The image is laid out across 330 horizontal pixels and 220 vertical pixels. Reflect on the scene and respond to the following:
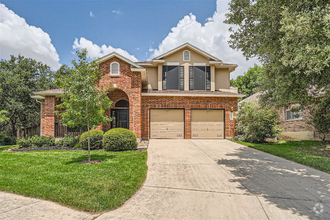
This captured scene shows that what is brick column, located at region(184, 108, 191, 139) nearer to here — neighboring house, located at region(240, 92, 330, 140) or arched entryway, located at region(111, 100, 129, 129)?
arched entryway, located at region(111, 100, 129, 129)

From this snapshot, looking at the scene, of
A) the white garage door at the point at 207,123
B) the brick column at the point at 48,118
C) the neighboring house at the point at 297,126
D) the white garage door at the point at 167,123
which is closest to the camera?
the brick column at the point at 48,118

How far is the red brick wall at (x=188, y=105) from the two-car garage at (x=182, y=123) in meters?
0.30

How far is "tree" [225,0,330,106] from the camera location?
16.4ft

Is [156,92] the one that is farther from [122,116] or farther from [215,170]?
[215,170]

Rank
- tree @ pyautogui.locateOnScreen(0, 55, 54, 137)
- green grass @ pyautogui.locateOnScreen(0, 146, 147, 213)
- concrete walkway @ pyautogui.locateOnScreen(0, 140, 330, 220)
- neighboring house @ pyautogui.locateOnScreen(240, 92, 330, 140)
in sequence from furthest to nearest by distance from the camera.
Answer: tree @ pyautogui.locateOnScreen(0, 55, 54, 137)
neighboring house @ pyautogui.locateOnScreen(240, 92, 330, 140)
green grass @ pyautogui.locateOnScreen(0, 146, 147, 213)
concrete walkway @ pyautogui.locateOnScreen(0, 140, 330, 220)

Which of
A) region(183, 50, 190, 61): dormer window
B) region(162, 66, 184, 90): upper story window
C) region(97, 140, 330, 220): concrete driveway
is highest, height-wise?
region(183, 50, 190, 61): dormer window

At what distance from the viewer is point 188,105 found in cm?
1480

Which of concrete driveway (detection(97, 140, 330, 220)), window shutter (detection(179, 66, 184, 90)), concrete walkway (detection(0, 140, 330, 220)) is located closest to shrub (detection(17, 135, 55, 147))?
concrete driveway (detection(97, 140, 330, 220))

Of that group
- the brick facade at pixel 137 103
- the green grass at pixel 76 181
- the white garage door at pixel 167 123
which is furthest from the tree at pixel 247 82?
the green grass at pixel 76 181

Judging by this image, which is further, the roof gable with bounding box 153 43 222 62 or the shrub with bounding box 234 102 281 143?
the roof gable with bounding box 153 43 222 62

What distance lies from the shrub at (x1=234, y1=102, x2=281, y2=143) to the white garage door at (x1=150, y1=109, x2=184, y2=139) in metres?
4.34

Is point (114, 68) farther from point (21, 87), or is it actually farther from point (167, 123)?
point (21, 87)

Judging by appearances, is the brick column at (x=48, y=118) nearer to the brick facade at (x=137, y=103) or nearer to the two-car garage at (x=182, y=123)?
the brick facade at (x=137, y=103)

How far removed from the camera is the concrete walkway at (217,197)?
355 centimetres
